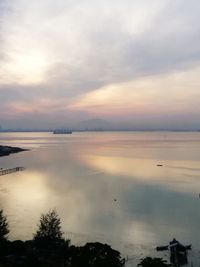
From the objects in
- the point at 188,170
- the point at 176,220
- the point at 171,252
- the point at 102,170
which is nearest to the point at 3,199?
the point at 176,220

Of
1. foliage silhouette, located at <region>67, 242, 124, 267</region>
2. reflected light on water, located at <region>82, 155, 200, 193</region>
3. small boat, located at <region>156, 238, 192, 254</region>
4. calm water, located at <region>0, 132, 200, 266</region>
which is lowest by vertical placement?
reflected light on water, located at <region>82, 155, 200, 193</region>

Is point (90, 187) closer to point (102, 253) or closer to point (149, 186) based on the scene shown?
point (149, 186)

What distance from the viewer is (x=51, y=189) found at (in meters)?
67.8

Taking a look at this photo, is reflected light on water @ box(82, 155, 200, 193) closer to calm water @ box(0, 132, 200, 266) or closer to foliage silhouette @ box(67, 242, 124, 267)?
calm water @ box(0, 132, 200, 266)

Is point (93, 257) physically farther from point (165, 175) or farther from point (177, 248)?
point (165, 175)

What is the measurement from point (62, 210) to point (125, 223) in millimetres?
10366

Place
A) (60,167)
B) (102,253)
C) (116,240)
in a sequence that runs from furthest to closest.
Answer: (60,167), (116,240), (102,253)

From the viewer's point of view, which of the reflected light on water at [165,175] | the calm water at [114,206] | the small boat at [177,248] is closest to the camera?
the small boat at [177,248]

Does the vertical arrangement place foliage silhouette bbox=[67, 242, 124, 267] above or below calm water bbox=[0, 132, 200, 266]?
above

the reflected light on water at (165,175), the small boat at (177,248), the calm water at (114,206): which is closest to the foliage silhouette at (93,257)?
the calm water at (114,206)

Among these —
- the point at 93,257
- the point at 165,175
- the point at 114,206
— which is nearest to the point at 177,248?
the point at 93,257

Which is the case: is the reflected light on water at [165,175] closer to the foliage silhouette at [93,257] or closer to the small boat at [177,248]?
the small boat at [177,248]

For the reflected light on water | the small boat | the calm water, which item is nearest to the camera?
the small boat

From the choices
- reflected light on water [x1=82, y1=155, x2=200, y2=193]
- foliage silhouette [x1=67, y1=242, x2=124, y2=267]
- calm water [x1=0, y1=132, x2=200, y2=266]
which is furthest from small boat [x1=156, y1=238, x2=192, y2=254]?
reflected light on water [x1=82, y1=155, x2=200, y2=193]
